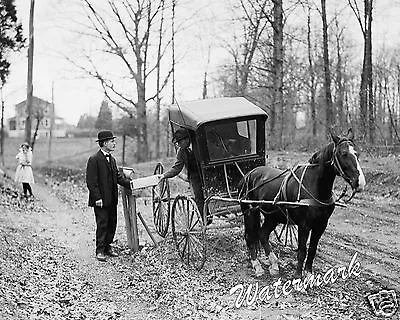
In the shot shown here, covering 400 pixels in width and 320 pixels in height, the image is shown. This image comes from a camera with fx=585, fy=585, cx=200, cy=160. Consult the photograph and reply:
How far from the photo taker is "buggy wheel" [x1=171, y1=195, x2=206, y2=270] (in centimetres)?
908

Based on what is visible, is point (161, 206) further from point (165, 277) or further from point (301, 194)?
point (301, 194)

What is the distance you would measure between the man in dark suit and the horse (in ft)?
7.91

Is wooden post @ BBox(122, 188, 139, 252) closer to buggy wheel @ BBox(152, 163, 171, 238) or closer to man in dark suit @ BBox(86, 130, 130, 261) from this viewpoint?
man in dark suit @ BBox(86, 130, 130, 261)

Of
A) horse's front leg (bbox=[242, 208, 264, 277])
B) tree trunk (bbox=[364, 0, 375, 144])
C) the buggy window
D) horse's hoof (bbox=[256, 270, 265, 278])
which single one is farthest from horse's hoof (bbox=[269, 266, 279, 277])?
tree trunk (bbox=[364, 0, 375, 144])

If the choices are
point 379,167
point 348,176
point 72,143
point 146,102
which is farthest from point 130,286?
point 72,143

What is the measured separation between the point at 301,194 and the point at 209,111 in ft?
8.61

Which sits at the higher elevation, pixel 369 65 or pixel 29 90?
pixel 369 65

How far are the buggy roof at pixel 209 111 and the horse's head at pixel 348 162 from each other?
8.28 feet

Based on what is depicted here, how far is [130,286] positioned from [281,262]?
2.46m

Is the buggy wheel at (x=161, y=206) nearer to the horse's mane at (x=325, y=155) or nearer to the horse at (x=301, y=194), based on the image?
the horse at (x=301, y=194)

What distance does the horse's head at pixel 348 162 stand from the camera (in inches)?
281

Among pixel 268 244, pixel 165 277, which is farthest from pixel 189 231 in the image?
pixel 268 244

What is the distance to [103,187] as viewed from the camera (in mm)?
10289

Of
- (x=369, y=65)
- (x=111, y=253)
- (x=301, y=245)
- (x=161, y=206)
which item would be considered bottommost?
(x=111, y=253)
